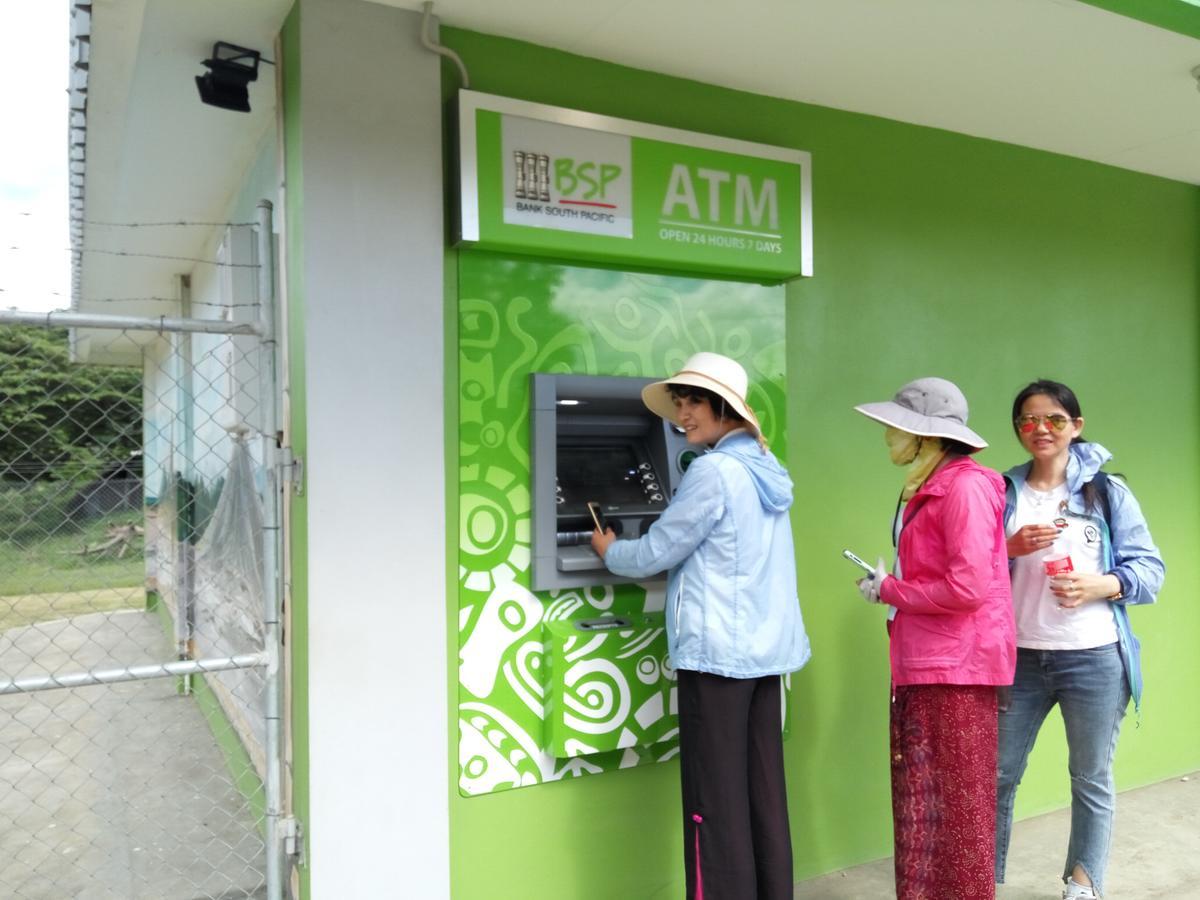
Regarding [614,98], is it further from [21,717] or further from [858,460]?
[21,717]

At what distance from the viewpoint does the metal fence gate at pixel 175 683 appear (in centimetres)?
237

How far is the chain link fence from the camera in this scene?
2.51 meters

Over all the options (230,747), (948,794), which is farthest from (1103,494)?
(230,747)

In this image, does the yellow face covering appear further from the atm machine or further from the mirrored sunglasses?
the atm machine

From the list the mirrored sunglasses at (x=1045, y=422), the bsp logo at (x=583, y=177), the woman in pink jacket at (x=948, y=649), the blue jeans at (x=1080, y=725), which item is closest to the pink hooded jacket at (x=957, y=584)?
the woman in pink jacket at (x=948, y=649)

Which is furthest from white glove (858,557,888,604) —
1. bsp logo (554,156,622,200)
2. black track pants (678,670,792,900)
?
bsp logo (554,156,622,200)

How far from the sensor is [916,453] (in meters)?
2.44

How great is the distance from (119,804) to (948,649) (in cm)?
357

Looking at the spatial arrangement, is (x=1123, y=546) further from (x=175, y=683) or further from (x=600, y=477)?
(x=175, y=683)

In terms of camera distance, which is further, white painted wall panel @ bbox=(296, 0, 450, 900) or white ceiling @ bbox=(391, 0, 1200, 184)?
white ceiling @ bbox=(391, 0, 1200, 184)

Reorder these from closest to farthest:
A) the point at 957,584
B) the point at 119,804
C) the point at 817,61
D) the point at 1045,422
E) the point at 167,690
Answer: the point at 957,584 → the point at 1045,422 → the point at 817,61 → the point at 119,804 → the point at 167,690

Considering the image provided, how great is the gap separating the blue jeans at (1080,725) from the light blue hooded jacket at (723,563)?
904 millimetres

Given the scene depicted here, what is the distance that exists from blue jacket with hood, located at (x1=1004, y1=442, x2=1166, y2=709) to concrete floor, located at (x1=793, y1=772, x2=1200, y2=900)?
32.9 inches

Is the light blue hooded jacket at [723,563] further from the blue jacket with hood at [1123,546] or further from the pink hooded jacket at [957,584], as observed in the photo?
the blue jacket with hood at [1123,546]
